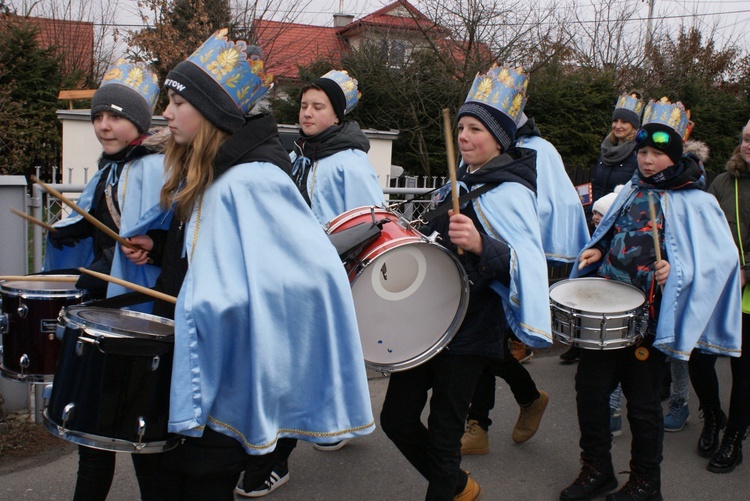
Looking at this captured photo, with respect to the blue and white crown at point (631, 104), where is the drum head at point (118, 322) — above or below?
below

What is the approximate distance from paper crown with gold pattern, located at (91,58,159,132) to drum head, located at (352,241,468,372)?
144 cm

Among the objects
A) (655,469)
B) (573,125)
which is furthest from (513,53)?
(655,469)

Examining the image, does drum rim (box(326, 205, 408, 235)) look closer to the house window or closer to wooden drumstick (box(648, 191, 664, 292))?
wooden drumstick (box(648, 191, 664, 292))

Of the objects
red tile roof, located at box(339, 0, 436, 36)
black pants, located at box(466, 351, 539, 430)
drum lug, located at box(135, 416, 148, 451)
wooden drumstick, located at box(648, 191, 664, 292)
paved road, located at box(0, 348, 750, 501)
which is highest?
red tile roof, located at box(339, 0, 436, 36)

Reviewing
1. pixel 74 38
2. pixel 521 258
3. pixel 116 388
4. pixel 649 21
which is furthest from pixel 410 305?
pixel 649 21

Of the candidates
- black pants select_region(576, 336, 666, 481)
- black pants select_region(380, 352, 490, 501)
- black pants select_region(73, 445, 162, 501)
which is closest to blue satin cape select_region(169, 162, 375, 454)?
black pants select_region(73, 445, 162, 501)

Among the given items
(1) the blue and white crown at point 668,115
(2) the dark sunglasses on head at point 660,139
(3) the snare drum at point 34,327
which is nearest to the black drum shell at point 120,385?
(3) the snare drum at point 34,327

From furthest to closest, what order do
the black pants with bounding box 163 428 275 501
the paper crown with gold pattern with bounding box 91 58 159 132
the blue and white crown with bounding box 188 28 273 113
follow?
the paper crown with gold pattern with bounding box 91 58 159 132
the blue and white crown with bounding box 188 28 273 113
the black pants with bounding box 163 428 275 501

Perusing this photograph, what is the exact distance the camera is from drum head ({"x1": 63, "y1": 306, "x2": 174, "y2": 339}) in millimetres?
2189

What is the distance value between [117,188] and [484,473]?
8.06ft

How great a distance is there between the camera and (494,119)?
10.7 ft

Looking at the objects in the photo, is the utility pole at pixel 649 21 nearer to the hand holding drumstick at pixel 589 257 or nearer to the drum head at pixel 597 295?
the hand holding drumstick at pixel 589 257

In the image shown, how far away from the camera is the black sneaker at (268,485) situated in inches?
147

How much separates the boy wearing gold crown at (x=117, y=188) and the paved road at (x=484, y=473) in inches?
42.7
